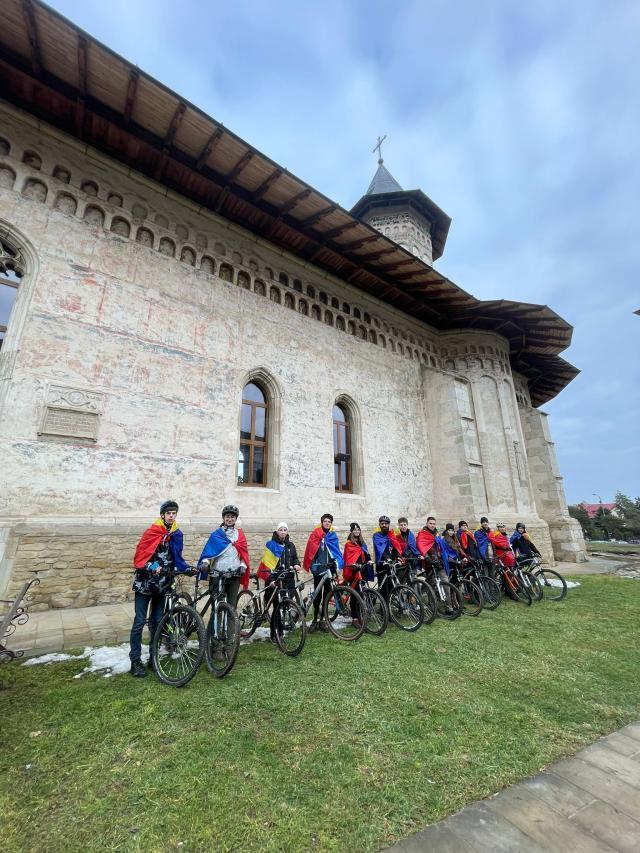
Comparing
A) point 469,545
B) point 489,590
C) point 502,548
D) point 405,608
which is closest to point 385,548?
point 405,608

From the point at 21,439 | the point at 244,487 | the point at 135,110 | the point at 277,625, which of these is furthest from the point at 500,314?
the point at 21,439

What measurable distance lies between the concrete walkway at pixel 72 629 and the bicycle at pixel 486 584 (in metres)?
6.33

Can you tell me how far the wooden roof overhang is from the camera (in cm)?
715

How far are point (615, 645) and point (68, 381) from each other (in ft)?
33.4

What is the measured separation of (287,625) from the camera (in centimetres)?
493

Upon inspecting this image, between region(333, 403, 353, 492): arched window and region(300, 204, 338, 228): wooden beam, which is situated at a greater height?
region(300, 204, 338, 228): wooden beam

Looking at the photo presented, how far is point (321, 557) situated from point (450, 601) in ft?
8.92

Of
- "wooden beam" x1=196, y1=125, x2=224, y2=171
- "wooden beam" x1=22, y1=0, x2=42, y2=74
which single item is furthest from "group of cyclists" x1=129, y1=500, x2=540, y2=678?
"wooden beam" x1=22, y1=0, x2=42, y2=74

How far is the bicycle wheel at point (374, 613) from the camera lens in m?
5.44

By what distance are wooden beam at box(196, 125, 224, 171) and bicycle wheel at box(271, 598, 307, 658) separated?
32.1ft

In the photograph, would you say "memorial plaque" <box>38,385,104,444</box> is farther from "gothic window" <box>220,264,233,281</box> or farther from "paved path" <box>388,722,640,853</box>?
"paved path" <box>388,722,640,853</box>

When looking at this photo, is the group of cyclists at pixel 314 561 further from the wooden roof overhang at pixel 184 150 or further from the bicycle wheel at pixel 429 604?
the wooden roof overhang at pixel 184 150

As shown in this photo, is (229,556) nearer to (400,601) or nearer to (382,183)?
(400,601)

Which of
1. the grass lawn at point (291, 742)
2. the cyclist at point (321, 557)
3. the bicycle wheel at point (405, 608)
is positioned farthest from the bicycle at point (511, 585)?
the cyclist at point (321, 557)
